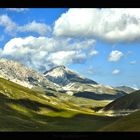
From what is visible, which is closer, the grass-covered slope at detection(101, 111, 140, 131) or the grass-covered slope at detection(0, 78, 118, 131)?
the grass-covered slope at detection(101, 111, 140, 131)

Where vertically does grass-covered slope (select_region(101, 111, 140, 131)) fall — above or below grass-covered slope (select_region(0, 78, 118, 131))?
below

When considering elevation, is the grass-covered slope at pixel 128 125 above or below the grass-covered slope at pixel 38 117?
below

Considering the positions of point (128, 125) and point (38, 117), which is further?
point (38, 117)

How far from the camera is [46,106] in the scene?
19425cm

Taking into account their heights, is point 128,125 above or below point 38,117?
below

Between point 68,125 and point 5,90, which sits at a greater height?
point 5,90

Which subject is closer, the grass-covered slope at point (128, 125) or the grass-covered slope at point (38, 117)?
the grass-covered slope at point (128, 125)
